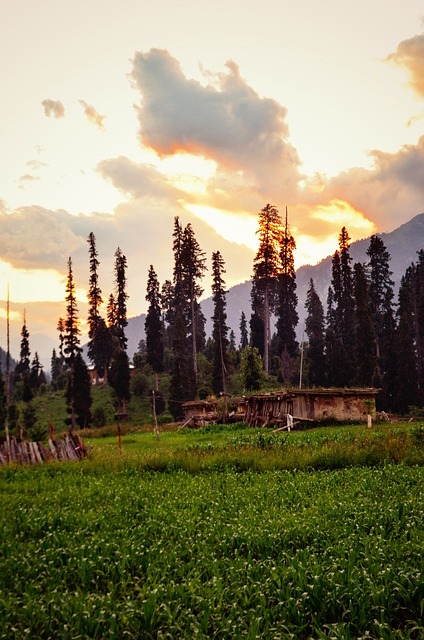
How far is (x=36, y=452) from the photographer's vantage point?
19.6 m

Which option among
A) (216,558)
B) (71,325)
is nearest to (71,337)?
(71,325)

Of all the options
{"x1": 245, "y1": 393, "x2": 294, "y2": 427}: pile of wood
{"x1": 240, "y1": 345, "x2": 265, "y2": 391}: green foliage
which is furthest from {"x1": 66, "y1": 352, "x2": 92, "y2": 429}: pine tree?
{"x1": 245, "y1": 393, "x2": 294, "y2": 427}: pile of wood

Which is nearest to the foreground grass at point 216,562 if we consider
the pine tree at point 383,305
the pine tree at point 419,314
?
the pine tree at point 419,314

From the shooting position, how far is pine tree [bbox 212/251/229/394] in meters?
65.2

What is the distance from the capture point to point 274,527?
9.48m

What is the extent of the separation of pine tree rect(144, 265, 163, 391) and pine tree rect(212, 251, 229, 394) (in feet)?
30.3

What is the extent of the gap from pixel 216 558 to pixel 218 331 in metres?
62.5

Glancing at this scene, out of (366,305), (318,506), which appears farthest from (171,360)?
(318,506)

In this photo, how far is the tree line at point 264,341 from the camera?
2354 inches

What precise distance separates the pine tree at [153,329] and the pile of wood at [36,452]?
50077 millimetres

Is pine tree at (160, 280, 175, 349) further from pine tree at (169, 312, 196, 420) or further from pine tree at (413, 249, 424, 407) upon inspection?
pine tree at (413, 249, 424, 407)

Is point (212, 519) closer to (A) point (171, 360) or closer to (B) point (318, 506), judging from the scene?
(B) point (318, 506)

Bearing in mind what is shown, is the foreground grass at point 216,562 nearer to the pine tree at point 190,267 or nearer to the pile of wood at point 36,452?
the pile of wood at point 36,452

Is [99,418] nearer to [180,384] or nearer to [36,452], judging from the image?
[180,384]
